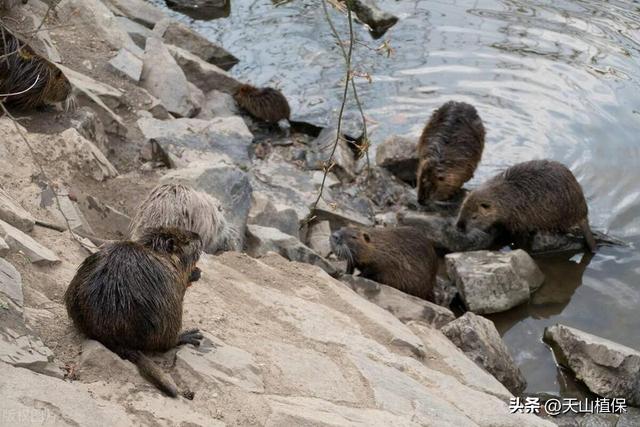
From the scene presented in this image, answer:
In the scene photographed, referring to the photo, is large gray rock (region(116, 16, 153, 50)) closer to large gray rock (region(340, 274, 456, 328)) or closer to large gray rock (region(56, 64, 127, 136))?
large gray rock (region(56, 64, 127, 136))

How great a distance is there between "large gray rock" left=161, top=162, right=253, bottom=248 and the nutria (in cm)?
40

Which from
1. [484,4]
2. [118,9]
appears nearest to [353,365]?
[118,9]

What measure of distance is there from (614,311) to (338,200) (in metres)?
2.65

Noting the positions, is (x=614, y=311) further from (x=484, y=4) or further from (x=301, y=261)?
(x=484, y=4)

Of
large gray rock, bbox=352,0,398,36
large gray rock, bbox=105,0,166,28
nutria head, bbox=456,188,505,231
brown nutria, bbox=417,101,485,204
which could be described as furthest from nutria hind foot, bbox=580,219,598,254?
large gray rock, bbox=105,0,166,28

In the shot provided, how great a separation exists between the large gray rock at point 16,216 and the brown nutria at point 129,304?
40.5 inches

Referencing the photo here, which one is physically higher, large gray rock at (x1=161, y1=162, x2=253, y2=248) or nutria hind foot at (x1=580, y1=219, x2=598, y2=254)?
large gray rock at (x1=161, y1=162, x2=253, y2=248)

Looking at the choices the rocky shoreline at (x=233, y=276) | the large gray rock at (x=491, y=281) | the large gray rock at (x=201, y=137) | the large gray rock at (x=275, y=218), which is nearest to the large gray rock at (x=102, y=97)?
the rocky shoreline at (x=233, y=276)

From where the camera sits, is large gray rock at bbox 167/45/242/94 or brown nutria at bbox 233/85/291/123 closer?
brown nutria at bbox 233/85/291/123

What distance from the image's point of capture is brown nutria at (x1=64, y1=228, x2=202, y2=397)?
11.3 feet

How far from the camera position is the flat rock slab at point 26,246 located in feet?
13.3

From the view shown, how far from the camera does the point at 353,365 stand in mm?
4215

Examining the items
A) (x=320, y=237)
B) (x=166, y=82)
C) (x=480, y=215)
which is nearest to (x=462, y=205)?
(x=480, y=215)

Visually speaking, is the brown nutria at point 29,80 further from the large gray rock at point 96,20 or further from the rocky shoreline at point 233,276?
the large gray rock at point 96,20
